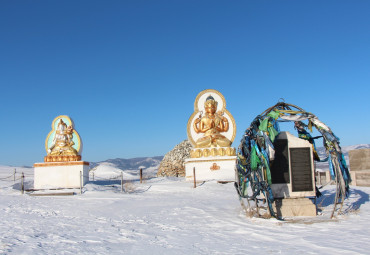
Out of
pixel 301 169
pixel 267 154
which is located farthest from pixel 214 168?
pixel 267 154

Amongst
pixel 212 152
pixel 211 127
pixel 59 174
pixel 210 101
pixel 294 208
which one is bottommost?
pixel 294 208

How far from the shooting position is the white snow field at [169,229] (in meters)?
5.21

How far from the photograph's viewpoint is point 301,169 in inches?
324

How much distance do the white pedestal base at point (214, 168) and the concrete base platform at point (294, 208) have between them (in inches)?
370

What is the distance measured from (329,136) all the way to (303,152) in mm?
814

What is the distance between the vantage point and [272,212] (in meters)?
7.46

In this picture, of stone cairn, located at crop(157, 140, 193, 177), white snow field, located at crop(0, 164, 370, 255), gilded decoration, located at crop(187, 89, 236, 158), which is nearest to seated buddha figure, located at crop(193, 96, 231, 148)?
gilded decoration, located at crop(187, 89, 236, 158)

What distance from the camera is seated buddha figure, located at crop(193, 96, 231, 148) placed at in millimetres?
18359

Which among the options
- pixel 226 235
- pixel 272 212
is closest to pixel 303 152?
pixel 272 212

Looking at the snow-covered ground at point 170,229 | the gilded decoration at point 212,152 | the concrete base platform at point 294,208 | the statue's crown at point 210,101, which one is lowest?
the snow-covered ground at point 170,229

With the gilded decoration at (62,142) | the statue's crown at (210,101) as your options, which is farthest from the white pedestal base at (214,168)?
the gilded decoration at (62,142)

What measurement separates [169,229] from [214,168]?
11121mm

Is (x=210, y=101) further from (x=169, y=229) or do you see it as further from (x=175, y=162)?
(x=169, y=229)

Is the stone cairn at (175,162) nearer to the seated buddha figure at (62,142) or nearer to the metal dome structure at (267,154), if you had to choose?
the seated buddha figure at (62,142)
